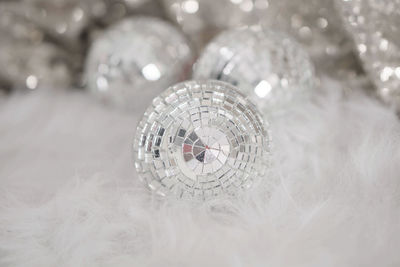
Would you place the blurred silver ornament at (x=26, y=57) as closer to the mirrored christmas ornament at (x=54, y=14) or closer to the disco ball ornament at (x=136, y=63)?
the mirrored christmas ornament at (x=54, y=14)

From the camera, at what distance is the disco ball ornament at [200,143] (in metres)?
0.45

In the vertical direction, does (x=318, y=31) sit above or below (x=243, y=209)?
above

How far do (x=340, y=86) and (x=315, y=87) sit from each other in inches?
2.1

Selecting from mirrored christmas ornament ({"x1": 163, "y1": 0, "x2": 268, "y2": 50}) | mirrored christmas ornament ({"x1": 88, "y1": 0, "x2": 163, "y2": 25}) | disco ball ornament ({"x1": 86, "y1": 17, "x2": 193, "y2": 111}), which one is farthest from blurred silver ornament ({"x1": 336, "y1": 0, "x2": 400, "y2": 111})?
mirrored christmas ornament ({"x1": 88, "y1": 0, "x2": 163, "y2": 25})

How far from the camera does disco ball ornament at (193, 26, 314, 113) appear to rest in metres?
0.60

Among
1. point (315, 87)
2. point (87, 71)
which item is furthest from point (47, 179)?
point (315, 87)

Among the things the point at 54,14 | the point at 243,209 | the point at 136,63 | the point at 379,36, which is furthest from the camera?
the point at 54,14

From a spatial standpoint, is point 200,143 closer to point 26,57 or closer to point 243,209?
point 243,209

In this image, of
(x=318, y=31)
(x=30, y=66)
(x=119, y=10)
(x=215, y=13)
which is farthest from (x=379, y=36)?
(x=30, y=66)

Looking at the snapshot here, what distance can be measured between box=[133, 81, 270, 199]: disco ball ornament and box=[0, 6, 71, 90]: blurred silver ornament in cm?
52

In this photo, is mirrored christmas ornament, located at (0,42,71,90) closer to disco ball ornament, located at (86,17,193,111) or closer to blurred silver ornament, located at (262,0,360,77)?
disco ball ornament, located at (86,17,193,111)

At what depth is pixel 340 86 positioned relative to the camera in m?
0.69

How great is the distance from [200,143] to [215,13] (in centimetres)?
42

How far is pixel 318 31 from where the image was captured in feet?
2.43
